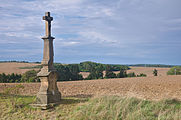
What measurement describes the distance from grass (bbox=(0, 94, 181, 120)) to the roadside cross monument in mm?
552

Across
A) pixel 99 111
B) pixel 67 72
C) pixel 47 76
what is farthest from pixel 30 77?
pixel 99 111

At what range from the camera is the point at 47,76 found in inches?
377

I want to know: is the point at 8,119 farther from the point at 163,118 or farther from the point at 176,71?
the point at 176,71

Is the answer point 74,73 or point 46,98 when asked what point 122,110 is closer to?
point 46,98

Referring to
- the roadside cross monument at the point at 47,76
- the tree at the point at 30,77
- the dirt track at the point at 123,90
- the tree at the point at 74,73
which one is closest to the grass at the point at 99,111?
the roadside cross monument at the point at 47,76

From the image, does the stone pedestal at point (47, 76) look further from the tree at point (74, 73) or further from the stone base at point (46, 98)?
the tree at point (74, 73)

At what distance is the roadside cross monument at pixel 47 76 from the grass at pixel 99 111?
0.55m

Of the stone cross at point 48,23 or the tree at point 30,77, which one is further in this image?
the tree at point 30,77

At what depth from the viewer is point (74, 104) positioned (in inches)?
380

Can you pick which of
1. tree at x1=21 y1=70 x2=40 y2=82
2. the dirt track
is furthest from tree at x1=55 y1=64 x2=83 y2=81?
the dirt track

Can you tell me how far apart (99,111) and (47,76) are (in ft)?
9.38

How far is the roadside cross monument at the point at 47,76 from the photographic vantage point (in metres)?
9.64

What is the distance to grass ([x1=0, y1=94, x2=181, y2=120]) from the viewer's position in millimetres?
8039

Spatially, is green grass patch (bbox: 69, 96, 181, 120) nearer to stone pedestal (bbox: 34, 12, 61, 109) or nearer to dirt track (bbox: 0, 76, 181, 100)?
dirt track (bbox: 0, 76, 181, 100)
